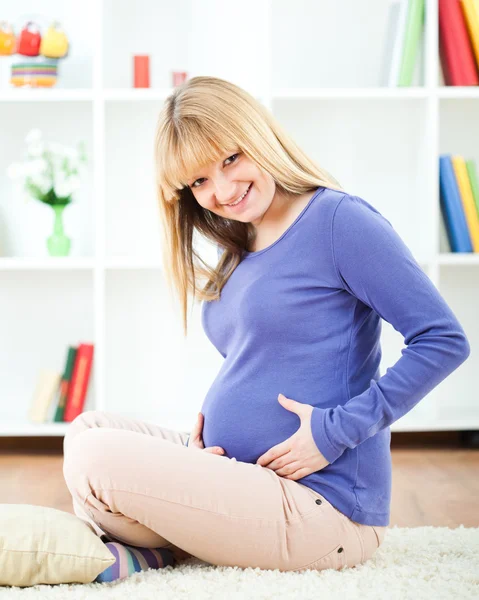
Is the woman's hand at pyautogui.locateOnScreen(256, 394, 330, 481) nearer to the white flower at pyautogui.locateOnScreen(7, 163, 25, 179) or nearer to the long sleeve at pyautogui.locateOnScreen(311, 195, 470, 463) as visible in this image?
the long sleeve at pyautogui.locateOnScreen(311, 195, 470, 463)

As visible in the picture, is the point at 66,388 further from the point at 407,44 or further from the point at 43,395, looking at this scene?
the point at 407,44

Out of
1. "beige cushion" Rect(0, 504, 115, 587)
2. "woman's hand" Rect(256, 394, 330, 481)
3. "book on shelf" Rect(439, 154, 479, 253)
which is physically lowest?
"beige cushion" Rect(0, 504, 115, 587)

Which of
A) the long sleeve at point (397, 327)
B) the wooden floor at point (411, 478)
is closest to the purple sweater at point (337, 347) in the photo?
the long sleeve at point (397, 327)

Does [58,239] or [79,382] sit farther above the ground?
[58,239]

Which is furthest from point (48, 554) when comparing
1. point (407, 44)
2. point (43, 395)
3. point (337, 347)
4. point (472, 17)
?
point (472, 17)

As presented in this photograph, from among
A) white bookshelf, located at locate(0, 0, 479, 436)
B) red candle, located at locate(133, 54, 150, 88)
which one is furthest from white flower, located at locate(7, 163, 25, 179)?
red candle, located at locate(133, 54, 150, 88)

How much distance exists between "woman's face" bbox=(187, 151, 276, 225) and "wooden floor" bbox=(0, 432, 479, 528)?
815mm

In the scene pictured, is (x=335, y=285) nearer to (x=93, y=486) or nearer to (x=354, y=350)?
(x=354, y=350)

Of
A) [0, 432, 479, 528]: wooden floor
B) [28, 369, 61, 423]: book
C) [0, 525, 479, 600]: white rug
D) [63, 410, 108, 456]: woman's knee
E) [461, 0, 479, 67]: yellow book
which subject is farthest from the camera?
[28, 369, 61, 423]: book

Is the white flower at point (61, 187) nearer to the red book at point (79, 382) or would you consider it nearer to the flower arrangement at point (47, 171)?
the flower arrangement at point (47, 171)

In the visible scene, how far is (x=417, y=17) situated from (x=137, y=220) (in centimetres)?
115

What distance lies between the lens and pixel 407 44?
275 cm

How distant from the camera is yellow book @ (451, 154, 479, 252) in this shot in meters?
2.79

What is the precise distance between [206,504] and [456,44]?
6.46 ft
